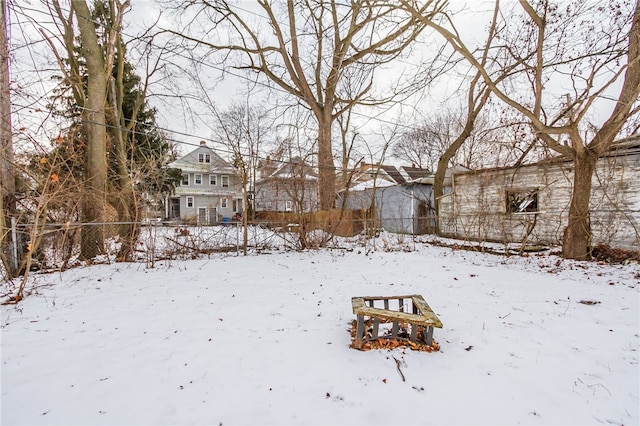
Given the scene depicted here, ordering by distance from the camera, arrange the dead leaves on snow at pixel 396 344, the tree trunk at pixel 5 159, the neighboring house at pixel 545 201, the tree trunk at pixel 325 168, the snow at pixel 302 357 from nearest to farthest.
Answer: the snow at pixel 302 357
the dead leaves on snow at pixel 396 344
the tree trunk at pixel 5 159
the neighboring house at pixel 545 201
the tree trunk at pixel 325 168

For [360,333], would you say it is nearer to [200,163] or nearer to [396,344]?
[396,344]

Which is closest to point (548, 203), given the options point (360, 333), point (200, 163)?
point (360, 333)

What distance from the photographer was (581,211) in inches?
274

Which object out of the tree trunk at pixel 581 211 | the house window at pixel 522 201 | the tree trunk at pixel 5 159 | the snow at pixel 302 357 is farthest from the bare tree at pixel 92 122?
the house window at pixel 522 201

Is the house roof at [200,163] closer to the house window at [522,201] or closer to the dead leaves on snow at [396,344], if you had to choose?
the house window at [522,201]

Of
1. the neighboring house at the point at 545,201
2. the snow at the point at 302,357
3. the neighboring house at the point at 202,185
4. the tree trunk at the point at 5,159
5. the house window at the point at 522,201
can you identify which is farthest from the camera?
the neighboring house at the point at 202,185

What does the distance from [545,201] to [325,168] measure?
8278mm

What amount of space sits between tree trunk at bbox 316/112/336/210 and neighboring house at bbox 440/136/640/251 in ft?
14.9

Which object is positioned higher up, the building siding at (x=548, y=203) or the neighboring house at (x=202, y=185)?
the neighboring house at (x=202, y=185)

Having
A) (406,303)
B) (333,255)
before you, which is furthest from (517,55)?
(406,303)

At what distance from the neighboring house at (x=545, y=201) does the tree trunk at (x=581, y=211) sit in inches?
12.1

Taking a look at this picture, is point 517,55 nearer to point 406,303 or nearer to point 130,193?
point 406,303

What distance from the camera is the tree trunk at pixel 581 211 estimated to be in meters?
6.91

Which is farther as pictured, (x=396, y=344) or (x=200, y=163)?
(x=200, y=163)
